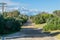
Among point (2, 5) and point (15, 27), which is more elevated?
point (2, 5)

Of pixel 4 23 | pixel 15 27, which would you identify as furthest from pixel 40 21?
pixel 4 23

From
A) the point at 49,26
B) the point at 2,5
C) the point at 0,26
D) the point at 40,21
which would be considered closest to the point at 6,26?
the point at 0,26

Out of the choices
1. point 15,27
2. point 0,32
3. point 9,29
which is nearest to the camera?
point 0,32

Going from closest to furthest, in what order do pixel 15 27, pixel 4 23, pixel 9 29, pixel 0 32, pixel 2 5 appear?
1. pixel 0 32
2. pixel 4 23
3. pixel 9 29
4. pixel 15 27
5. pixel 2 5

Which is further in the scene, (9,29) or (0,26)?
(9,29)

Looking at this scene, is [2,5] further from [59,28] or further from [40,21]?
[40,21]

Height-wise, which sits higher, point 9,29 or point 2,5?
point 2,5

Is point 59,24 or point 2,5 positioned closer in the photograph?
point 59,24

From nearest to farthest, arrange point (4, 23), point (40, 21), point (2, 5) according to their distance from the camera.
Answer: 1. point (4, 23)
2. point (2, 5)
3. point (40, 21)

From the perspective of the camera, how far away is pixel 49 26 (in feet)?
132

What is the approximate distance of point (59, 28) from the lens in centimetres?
4009

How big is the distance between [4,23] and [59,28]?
10317 mm

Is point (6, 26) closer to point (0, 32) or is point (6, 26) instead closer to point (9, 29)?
point (9, 29)

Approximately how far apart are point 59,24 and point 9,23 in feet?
31.1
